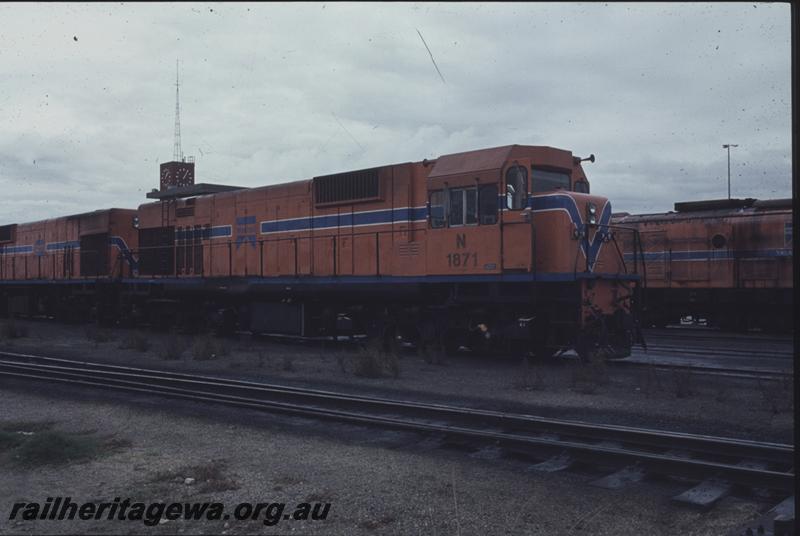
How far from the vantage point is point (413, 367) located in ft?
43.9

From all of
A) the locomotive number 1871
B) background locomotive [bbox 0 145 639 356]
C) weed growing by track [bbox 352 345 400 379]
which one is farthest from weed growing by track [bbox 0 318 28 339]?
the locomotive number 1871

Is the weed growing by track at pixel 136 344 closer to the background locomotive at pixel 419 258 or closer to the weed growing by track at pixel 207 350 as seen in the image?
the weed growing by track at pixel 207 350

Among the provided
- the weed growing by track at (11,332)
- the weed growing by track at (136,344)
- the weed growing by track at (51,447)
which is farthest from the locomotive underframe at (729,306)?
the weed growing by track at (11,332)

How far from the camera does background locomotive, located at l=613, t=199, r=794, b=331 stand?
63.4 feet

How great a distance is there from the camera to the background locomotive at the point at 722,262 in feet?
63.4

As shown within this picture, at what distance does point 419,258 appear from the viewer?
1473cm

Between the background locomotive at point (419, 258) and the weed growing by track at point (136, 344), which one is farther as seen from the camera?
the weed growing by track at point (136, 344)

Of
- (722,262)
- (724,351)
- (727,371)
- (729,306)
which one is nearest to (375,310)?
(727,371)

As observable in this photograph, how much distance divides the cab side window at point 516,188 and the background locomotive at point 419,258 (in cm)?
2

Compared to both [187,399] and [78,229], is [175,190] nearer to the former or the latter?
[78,229]

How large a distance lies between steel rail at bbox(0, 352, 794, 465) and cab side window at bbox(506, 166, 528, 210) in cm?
513

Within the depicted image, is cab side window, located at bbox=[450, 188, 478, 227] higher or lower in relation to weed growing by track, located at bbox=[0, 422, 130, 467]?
higher

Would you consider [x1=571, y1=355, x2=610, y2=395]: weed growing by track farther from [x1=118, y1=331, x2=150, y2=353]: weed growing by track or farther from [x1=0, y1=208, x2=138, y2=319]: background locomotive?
[x1=0, y1=208, x2=138, y2=319]: background locomotive

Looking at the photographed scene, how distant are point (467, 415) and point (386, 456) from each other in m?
1.63
